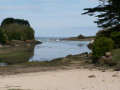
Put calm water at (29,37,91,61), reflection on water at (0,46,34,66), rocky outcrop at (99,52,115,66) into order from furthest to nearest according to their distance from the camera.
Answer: calm water at (29,37,91,61)
reflection on water at (0,46,34,66)
rocky outcrop at (99,52,115,66)

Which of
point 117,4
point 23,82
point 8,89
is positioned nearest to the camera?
point 8,89

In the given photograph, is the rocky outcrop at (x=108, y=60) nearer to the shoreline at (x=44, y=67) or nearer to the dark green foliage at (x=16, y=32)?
the shoreline at (x=44, y=67)

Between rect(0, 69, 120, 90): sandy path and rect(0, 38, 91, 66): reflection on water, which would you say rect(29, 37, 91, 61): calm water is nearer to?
rect(0, 38, 91, 66): reflection on water

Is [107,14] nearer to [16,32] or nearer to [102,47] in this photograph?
[102,47]

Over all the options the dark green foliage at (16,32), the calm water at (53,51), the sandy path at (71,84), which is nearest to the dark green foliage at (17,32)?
the dark green foliage at (16,32)

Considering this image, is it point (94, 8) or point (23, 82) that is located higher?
point (94, 8)

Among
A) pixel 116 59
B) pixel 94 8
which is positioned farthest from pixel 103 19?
pixel 116 59

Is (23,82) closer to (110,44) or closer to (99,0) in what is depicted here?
(110,44)

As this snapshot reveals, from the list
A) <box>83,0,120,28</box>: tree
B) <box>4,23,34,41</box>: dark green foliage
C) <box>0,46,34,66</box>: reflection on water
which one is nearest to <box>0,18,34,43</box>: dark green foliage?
<box>4,23,34,41</box>: dark green foliage

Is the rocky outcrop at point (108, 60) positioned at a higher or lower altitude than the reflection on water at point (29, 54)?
higher

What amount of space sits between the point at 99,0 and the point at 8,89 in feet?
60.7

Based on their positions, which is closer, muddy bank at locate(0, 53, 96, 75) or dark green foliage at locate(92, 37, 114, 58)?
muddy bank at locate(0, 53, 96, 75)

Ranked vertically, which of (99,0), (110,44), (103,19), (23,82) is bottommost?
(23,82)

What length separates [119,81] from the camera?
1065 centimetres
